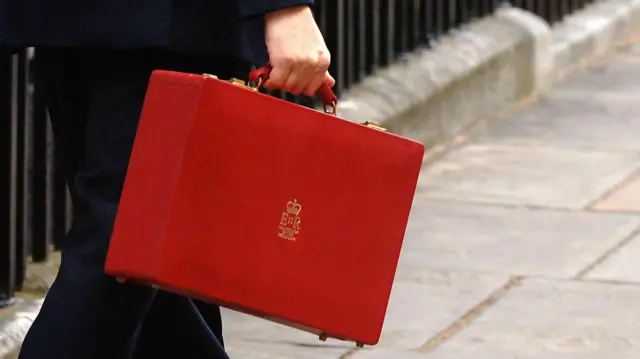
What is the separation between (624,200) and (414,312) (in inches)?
58.7

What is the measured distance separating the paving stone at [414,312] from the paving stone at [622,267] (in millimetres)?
296

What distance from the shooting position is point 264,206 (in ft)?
8.04

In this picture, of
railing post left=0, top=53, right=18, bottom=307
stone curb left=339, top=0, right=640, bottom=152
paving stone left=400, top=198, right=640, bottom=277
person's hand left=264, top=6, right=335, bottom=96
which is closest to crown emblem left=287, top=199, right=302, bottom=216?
person's hand left=264, top=6, right=335, bottom=96

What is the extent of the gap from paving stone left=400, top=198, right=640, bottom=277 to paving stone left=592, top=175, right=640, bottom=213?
10 cm

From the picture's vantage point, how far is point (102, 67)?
2543mm

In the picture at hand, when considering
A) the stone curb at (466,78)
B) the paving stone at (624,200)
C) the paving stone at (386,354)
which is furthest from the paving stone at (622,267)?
the stone curb at (466,78)

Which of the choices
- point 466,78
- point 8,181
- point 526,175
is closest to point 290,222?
point 8,181

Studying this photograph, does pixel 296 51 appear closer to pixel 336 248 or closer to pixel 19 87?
pixel 336 248

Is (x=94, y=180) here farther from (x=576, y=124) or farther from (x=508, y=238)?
(x=576, y=124)

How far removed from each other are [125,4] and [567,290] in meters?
2.11

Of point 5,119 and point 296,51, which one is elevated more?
point 296,51

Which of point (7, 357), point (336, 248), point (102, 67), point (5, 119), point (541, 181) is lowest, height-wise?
point (541, 181)

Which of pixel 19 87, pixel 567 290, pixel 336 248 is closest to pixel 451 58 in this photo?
pixel 567 290

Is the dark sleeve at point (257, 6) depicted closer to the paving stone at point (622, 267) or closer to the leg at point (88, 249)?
the leg at point (88, 249)
